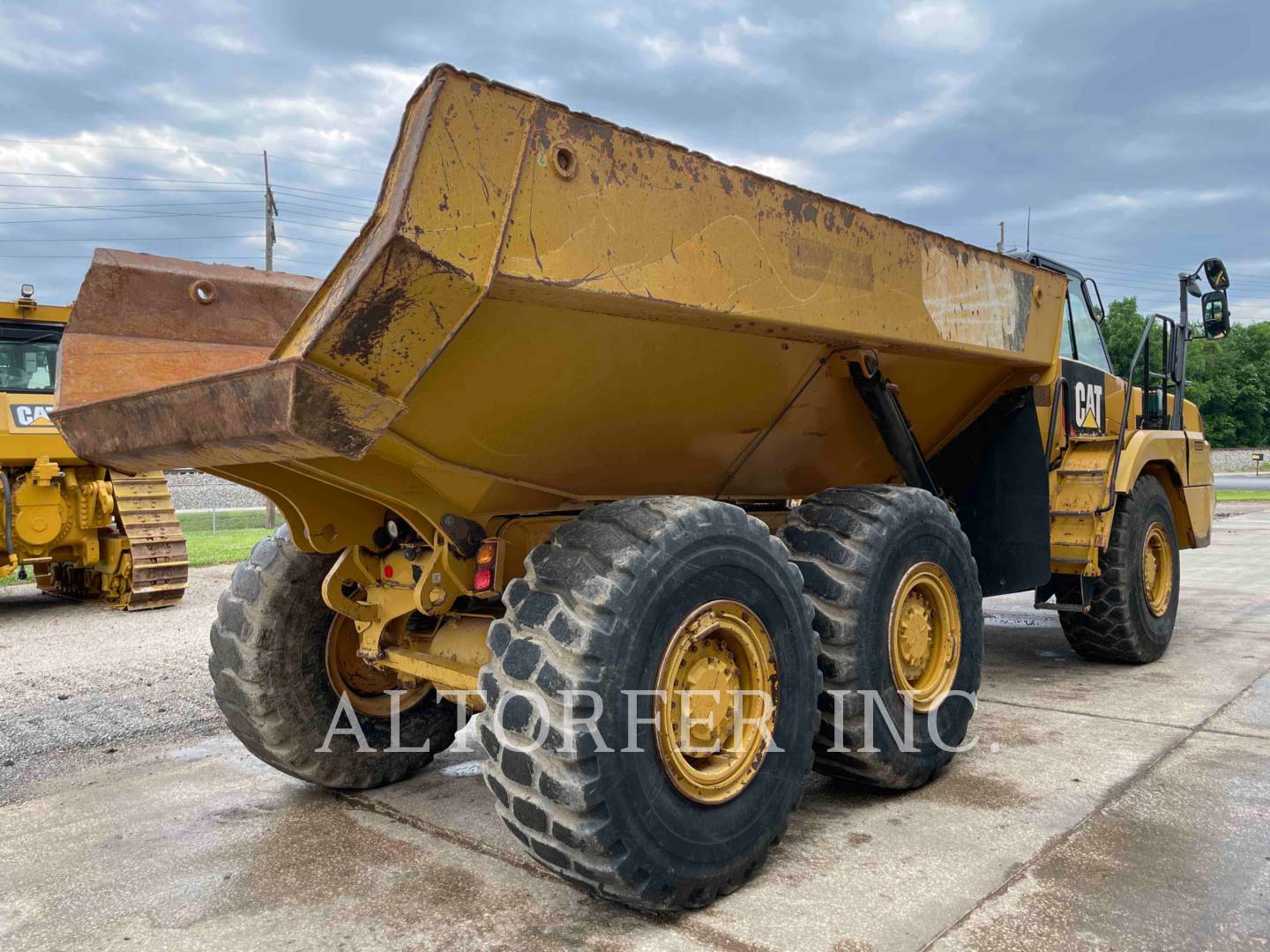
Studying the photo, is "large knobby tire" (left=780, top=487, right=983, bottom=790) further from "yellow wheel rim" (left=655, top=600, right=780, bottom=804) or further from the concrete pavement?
"yellow wheel rim" (left=655, top=600, right=780, bottom=804)

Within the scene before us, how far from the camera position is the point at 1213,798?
3574 millimetres

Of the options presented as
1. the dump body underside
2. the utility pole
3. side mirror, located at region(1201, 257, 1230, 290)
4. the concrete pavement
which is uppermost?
the utility pole

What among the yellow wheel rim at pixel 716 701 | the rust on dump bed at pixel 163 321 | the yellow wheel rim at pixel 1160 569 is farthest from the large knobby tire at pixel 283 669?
the yellow wheel rim at pixel 1160 569

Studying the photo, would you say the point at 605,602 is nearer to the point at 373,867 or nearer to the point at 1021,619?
the point at 373,867

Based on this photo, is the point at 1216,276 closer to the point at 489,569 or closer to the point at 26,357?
the point at 489,569

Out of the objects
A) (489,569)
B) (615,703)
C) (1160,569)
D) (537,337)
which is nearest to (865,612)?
(615,703)

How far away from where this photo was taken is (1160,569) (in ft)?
20.1

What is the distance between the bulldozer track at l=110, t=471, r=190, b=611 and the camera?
9.07 meters

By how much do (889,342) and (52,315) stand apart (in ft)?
29.5

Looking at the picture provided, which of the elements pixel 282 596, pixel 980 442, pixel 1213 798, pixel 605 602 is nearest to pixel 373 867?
pixel 282 596

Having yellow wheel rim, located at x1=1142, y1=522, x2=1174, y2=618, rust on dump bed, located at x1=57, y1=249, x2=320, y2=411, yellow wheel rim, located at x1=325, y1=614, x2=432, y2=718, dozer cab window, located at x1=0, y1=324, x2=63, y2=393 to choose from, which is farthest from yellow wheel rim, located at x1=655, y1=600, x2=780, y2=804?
dozer cab window, located at x1=0, y1=324, x2=63, y2=393

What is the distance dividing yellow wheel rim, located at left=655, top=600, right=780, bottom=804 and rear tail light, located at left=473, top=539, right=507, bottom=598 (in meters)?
0.69

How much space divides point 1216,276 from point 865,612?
13.7ft

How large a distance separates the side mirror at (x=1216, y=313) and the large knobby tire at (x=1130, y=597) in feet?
3.23
